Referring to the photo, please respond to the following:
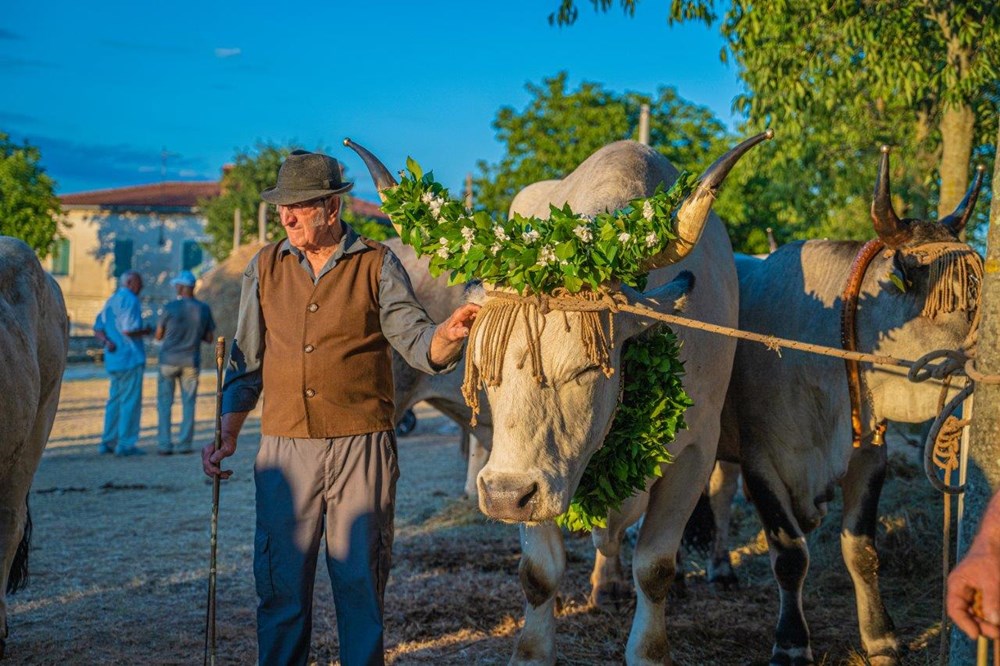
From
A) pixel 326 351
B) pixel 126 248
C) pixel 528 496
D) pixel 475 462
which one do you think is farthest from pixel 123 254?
pixel 528 496

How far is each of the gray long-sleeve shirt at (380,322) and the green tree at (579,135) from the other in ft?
42.7

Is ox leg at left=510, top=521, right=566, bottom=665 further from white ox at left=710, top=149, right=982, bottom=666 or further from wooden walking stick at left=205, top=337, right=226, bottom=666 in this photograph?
wooden walking stick at left=205, top=337, right=226, bottom=666

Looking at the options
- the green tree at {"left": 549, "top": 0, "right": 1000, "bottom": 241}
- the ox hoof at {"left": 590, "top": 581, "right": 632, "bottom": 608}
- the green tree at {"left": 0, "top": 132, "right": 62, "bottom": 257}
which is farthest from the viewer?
the green tree at {"left": 0, "top": 132, "right": 62, "bottom": 257}

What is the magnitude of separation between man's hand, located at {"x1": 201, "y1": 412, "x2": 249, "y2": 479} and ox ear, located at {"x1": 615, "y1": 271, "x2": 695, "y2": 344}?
1.55m

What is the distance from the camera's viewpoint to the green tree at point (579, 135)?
17391 mm

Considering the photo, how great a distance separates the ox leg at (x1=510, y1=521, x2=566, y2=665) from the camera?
458cm

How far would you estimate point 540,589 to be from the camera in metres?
4.58

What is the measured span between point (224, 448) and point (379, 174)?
1.27 metres

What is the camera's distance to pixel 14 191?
28.5 metres

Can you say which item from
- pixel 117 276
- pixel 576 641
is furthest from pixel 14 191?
pixel 576 641

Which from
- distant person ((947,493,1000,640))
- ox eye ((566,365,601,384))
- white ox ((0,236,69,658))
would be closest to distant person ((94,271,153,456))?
white ox ((0,236,69,658))

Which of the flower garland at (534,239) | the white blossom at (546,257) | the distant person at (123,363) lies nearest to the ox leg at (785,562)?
the flower garland at (534,239)

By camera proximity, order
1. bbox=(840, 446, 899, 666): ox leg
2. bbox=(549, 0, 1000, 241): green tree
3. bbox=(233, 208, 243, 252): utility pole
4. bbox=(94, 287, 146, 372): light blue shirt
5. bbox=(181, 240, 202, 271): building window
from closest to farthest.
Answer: bbox=(840, 446, 899, 666): ox leg
bbox=(549, 0, 1000, 241): green tree
bbox=(94, 287, 146, 372): light blue shirt
bbox=(233, 208, 243, 252): utility pole
bbox=(181, 240, 202, 271): building window

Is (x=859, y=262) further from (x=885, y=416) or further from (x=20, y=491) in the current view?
(x=20, y=491)
